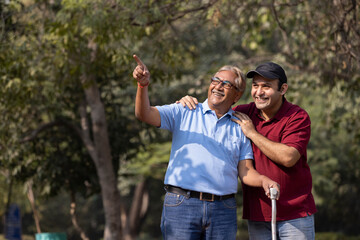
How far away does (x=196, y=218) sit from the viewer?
3543mm

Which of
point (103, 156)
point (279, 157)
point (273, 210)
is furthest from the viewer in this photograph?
point (103, 156)

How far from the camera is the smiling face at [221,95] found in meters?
3.80

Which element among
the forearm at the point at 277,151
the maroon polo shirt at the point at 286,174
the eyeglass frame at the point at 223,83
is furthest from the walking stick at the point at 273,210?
the eyeglass frame at the point at 223,83

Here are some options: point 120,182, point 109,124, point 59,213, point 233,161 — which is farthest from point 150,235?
point 233,161

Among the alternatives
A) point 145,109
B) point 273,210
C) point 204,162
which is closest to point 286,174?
point 273,210

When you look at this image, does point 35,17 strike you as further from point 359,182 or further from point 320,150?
point 359,182

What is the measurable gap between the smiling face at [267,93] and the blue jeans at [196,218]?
710 mm

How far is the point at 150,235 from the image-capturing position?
3347 cm

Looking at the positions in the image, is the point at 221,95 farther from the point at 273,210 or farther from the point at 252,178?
the point at 273,210

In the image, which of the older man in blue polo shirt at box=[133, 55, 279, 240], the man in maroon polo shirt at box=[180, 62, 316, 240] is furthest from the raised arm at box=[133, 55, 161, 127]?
the man in maroon polo shirt at box=[180, 62, 316, 240]

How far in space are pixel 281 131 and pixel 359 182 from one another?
21.2 metres

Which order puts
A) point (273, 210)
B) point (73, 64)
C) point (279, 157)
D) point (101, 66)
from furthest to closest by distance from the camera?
point (101, 66)
point (73, 64)
point (279, 157)
point (273, 210)

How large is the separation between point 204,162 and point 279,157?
484mm

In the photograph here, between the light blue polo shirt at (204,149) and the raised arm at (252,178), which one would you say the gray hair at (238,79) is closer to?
the light blue polo shirt at (204,149)
